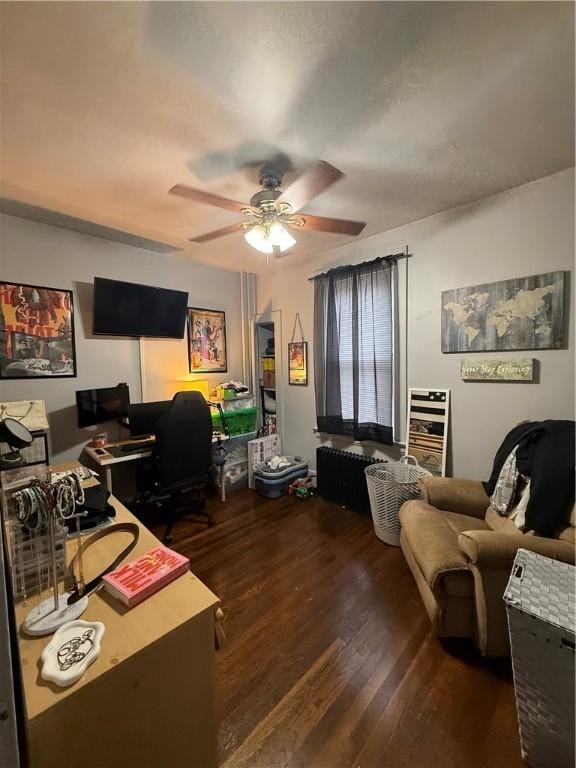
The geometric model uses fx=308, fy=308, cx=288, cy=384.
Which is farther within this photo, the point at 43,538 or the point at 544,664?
the point at 544,664

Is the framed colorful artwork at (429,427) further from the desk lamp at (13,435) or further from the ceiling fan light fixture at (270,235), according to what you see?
the desk lamp at (13,435)

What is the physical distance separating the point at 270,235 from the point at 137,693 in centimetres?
200

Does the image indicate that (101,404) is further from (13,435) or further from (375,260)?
(375,260)

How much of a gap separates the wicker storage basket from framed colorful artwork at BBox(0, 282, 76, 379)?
322 centimetres

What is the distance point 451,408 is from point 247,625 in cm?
205

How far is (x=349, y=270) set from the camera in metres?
2.95

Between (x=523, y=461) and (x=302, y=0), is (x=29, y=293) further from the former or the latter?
(x=523, y=461)

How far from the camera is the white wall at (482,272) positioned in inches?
76.6

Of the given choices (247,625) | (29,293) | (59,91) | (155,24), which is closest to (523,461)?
(247,625)

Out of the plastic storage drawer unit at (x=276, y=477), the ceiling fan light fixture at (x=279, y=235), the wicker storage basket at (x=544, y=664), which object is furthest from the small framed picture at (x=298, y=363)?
the wicker storage basket at (x=544, y=664)

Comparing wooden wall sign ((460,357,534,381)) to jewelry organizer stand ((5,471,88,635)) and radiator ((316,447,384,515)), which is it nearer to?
radiator ((316,447,384,515))

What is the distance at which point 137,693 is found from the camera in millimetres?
741

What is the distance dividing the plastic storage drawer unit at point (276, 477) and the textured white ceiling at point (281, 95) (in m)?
2.54

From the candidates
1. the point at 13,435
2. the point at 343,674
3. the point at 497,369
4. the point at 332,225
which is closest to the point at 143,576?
the point at 13,435
